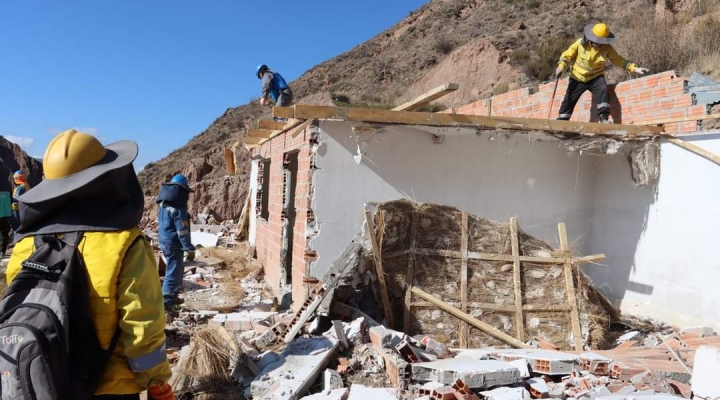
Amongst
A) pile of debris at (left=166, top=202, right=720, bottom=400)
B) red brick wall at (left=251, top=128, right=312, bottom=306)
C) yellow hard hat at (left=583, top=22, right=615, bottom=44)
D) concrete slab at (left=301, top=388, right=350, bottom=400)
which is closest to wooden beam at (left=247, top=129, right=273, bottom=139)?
red brick wall at (left=251, top=128, right=312, bottom=306)

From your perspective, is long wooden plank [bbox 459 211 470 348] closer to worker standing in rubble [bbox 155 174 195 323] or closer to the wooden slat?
the wooden slat

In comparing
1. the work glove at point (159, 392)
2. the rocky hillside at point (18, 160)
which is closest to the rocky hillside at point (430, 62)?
the rocky hillside at point (18, 160)

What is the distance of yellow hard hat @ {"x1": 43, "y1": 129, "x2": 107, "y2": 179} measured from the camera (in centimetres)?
196

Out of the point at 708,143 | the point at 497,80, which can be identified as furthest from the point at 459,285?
the point at 497,80

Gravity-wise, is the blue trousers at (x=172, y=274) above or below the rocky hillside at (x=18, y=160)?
below

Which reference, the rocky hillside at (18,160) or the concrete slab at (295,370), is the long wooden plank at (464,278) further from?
the rocky hillside at (18,160)

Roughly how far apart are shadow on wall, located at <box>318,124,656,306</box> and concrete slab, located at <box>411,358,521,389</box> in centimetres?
225

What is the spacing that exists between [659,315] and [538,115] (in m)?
3.64

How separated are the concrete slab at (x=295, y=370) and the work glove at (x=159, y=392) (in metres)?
1.87

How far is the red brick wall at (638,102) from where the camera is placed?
6.34m

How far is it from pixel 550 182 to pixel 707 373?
151 inches

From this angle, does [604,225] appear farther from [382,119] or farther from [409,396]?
[409,396]

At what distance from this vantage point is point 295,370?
428cm

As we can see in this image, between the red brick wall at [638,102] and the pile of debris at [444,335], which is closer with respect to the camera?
the pile of debris at [444,335]
